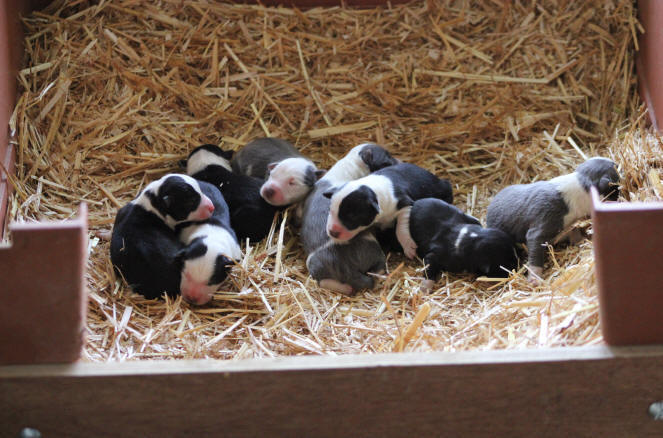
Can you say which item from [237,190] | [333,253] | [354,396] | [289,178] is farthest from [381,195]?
[354,396]

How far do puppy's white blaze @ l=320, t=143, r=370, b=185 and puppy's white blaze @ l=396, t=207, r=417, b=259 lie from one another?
43cm

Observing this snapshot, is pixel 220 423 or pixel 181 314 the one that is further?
pixel 181 314

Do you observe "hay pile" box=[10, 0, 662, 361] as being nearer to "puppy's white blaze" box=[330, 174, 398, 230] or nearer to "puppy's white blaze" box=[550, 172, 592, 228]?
"puppy's white blaze" box=[330, 174, 398, 230]

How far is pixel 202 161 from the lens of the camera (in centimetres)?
430

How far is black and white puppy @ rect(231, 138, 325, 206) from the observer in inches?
161

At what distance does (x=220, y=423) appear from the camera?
2498 mm

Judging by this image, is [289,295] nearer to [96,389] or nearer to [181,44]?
[96,389]

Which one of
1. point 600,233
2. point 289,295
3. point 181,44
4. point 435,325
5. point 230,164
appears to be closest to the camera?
point 600,233

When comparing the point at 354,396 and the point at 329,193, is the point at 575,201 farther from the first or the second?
the point at 354,396

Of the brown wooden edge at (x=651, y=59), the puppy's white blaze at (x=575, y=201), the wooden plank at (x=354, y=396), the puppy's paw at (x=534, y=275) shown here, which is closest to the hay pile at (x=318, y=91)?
the brown wooden edge at (x=651, y=59)

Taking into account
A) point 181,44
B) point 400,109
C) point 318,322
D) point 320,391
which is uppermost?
point 181,44

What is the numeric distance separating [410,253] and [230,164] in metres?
1.30

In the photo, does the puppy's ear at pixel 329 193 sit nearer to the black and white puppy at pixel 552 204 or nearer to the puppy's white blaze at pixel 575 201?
the black and white puppy at pixel 552 204

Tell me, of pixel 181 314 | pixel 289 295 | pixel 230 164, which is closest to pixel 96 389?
pixel 181 314
